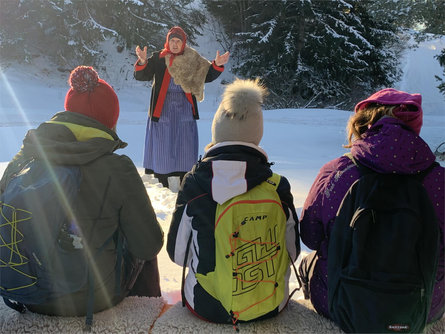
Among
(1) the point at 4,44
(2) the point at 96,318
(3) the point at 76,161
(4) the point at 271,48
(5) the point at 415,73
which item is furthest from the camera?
(5) the point at 415,73

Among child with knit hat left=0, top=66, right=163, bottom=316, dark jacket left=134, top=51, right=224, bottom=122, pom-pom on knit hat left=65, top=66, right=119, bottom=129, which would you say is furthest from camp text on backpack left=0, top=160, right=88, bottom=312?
dark jacket left=134, top=51, right=224, bottom=122

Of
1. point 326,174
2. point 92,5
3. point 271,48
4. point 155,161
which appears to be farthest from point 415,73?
point 326,174

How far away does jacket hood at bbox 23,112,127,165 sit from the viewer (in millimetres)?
1445

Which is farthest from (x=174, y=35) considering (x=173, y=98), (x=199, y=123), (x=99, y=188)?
(x=199, y=123)

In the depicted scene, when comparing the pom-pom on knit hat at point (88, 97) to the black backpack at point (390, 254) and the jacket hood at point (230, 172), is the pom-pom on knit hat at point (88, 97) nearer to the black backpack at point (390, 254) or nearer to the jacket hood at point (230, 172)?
the jacket hood at point (230, 172)

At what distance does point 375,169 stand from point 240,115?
56cm

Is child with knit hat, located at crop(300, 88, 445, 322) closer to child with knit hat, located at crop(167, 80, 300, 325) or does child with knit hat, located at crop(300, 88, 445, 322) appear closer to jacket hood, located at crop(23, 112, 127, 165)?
child with knit hat, located at crop(167, 80, 300, 325)

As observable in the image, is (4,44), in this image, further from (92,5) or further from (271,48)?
(271,48)

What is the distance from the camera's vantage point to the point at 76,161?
4.73 ft

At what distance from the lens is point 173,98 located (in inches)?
148

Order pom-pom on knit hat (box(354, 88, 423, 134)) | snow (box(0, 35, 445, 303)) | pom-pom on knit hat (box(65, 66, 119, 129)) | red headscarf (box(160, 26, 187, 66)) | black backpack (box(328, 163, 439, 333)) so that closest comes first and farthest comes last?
black backpack (box(328, 163, 439, 333)), pom-pom on knit hat (box(354, 88, 423, 134)), pom-pom on knit hat (box(65, 66, 119, 129)), red headscarf (box(160, 26, 187, 66)), snow (box(0, 35, 445, 303))

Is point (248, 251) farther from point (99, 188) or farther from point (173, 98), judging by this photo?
point (173, 98)

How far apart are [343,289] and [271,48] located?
1380 centimetres

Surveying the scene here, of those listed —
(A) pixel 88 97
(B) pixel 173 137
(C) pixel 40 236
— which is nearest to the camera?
(C) pixel 40 236
